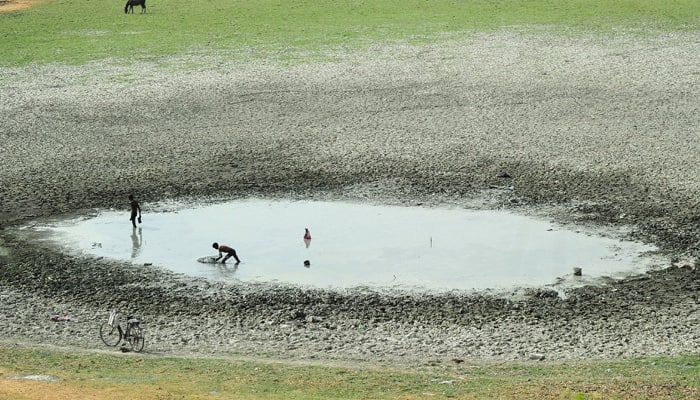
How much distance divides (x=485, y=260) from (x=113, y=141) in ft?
45.4

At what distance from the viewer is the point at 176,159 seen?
100ft

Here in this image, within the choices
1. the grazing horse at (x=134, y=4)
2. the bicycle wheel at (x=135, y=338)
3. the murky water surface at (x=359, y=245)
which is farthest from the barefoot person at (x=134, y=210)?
the grazing horse at (x=134, y=4)

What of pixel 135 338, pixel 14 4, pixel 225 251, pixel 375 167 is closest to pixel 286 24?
pixel 14 4

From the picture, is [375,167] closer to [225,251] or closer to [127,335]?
[225,251]

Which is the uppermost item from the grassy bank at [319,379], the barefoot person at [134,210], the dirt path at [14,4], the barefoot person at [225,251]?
the dirt path at [14,4]

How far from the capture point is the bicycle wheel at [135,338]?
18359 millimetres

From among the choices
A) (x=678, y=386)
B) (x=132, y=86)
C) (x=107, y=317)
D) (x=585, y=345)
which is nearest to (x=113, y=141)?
(x=132, y=86)

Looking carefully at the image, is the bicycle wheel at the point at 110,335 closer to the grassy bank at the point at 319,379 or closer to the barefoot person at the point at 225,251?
the grassy bank at the point at 319,379

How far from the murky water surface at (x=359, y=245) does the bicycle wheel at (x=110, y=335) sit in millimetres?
3358

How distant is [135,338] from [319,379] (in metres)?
3.61

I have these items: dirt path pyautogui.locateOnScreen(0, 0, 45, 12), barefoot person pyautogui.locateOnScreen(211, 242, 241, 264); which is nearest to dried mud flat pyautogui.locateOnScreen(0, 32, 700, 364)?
barefoot person pyautogui.locateOnScreen(211, 242, 241, 264)

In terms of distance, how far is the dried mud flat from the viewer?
1931 cm

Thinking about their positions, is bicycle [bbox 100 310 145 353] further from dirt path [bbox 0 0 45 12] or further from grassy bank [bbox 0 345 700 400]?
dirt path [bbox 0 0 45 12]

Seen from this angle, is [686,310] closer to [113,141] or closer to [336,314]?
[336,314]
